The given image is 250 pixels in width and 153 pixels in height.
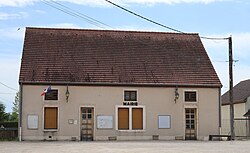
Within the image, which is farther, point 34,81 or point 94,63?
point 94,63

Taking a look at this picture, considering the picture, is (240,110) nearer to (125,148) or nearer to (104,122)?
(104,122)

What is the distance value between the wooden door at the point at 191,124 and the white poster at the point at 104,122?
5.81 meters

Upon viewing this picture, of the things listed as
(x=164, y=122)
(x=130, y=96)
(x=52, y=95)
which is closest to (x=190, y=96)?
(x=164, y=122)

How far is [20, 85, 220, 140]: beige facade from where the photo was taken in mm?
36625

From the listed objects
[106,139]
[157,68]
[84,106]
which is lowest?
[106,139]

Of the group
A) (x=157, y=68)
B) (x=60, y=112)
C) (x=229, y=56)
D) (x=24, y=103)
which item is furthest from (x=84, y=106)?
(x=229, y=56)

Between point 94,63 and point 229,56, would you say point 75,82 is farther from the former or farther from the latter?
point 229,56

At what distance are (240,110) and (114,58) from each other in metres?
17.0

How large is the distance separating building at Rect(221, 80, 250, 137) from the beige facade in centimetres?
813

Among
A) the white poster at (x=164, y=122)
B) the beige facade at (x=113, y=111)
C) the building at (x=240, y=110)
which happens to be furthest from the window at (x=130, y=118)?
the building at (x=240, y=110)

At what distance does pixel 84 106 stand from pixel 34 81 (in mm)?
3960

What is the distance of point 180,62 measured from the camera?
4106cm

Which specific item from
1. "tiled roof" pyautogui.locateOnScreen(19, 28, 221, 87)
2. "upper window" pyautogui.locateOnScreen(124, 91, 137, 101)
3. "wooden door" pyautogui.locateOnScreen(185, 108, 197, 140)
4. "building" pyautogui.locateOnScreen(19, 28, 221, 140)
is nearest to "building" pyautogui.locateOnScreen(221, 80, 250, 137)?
"building" pyautogui.locateOnScreen(19, 28, 221, 140)

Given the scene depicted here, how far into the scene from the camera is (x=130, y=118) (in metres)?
37.8
